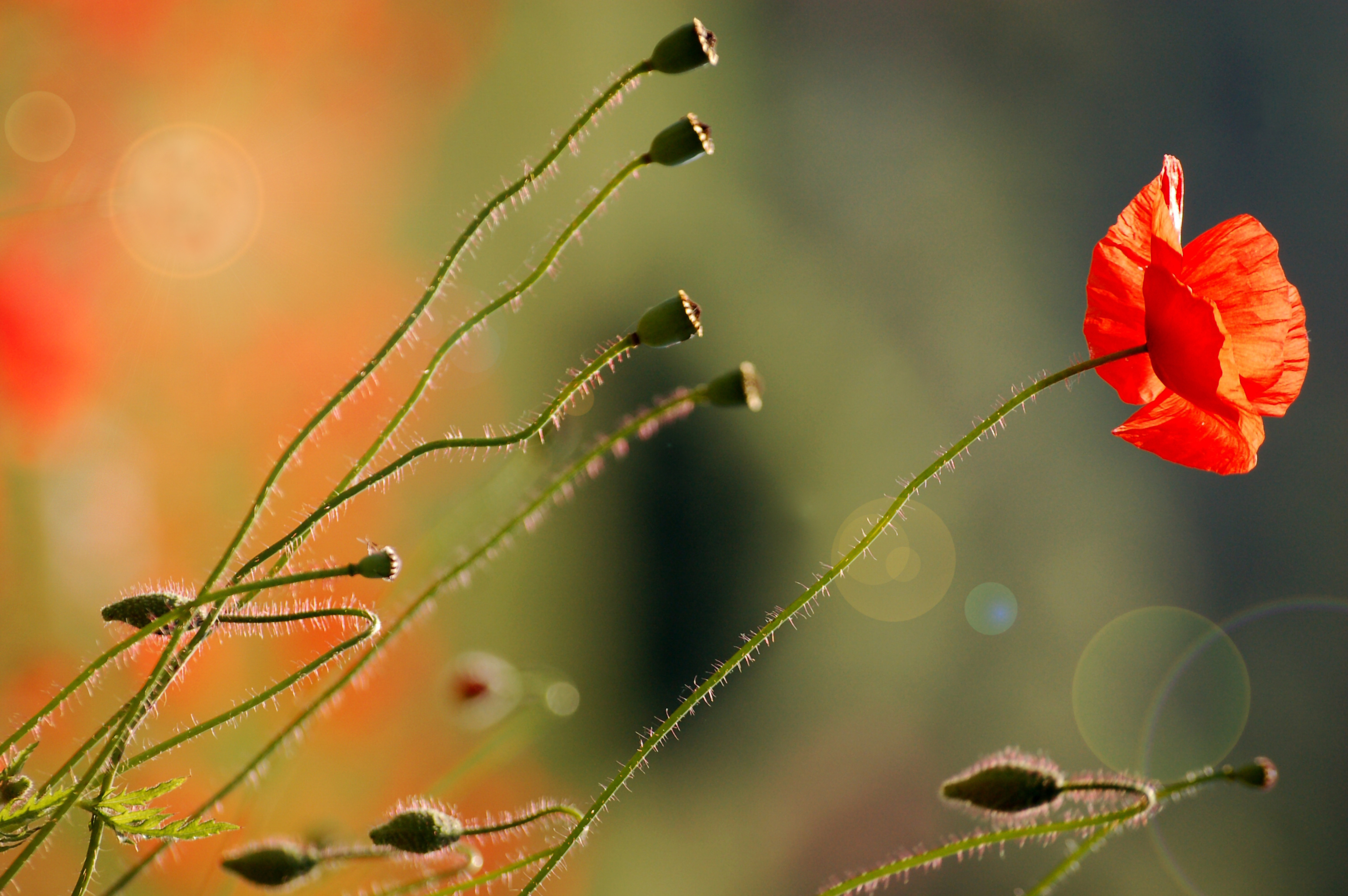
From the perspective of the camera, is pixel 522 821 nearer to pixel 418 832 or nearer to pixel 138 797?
pixel 418 832

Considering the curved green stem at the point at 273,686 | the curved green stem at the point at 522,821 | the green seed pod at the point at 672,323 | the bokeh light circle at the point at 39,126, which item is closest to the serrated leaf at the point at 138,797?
the curved green stem at the point at 273,686

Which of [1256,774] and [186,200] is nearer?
[1256,774]

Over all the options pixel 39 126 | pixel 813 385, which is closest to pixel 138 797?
pixel 39 126

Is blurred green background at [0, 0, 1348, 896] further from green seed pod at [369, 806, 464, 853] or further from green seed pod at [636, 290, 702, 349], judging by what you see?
green seed pod at [636, 290, 702, 349]

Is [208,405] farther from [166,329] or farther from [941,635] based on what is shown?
[941,635]

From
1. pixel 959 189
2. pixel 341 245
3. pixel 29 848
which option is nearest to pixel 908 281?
pixel 959 189

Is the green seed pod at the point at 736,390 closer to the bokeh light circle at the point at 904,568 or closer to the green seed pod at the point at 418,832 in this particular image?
the green seed pod at the point at 418,832
